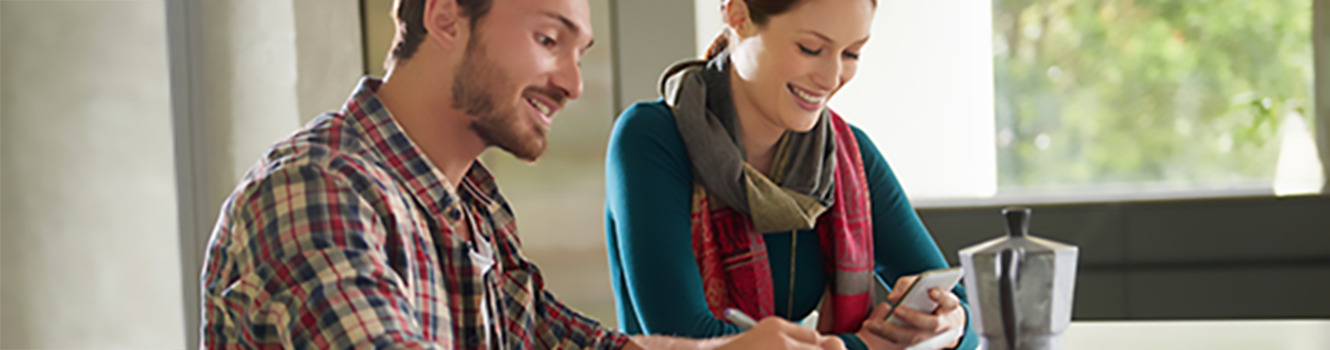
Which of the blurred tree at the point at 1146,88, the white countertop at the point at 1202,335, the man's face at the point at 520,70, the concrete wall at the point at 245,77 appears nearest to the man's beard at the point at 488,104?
the man's face at the point at 520,70

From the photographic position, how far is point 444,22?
93 centimetres

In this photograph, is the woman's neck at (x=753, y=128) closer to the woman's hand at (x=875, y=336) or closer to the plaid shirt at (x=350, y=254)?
the woman's hand at (x=875, y=336)

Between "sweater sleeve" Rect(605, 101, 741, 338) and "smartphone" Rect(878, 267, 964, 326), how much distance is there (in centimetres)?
22

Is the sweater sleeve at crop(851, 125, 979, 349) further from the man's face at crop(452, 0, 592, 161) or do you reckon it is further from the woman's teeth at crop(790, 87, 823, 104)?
the man's face at crop(452, 0, 592, 161)

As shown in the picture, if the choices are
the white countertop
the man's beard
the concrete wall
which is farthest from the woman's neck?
the concrete wall

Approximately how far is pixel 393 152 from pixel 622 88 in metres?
1.65

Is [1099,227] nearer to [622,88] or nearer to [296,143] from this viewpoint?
[622,88]

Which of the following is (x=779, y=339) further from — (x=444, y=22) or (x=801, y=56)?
(x=801, y=56)

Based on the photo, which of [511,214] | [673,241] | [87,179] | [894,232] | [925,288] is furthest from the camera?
[87,179]

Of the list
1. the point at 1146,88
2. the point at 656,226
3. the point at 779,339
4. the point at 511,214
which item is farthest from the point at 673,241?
the point at 1146,88

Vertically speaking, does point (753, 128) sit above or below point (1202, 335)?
above

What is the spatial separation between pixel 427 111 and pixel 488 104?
2.1 inches

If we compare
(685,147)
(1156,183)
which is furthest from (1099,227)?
(685,147)

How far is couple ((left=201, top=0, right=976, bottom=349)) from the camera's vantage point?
0.70 metres
